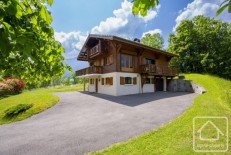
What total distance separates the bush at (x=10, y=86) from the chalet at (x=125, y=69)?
513 inches

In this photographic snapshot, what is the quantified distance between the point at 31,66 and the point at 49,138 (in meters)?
3.54

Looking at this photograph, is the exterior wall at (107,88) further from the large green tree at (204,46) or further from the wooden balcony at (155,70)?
the large green tree at (204,46)

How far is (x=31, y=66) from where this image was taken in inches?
236

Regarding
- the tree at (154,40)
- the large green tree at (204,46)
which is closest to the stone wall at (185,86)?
the large green tree at (204,46)

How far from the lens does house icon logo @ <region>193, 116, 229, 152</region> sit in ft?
18.7

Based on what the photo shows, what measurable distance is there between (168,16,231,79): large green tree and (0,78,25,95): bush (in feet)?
108

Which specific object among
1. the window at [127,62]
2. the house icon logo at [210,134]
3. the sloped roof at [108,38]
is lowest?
the house icon logo at [210,134]

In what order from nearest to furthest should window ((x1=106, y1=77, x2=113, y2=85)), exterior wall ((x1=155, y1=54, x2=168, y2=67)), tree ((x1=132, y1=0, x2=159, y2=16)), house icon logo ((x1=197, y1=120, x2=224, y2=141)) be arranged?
tree ((x1=132, y1=0, x2=159, y2=16)) < house icon logo ((x1=197, y1=120, x2=224, y2=141)) < window ((x1=106, y1=77, x2=113, y2=85)) < exterior wall ((x1=155, y1=54, x2=168, y2=67))

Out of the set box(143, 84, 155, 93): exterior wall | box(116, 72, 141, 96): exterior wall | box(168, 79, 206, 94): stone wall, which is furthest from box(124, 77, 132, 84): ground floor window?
box(168, 79, 206, 94): stone wall

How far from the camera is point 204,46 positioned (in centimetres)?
3897

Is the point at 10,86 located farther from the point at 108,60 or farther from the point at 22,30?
the point at 22,30

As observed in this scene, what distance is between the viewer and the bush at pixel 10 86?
93.2 ft

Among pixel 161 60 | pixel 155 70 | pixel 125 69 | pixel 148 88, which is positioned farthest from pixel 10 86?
pixel 161 60

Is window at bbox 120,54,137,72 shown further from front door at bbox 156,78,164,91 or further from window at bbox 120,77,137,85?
front door at bbox 156,78,164,91
